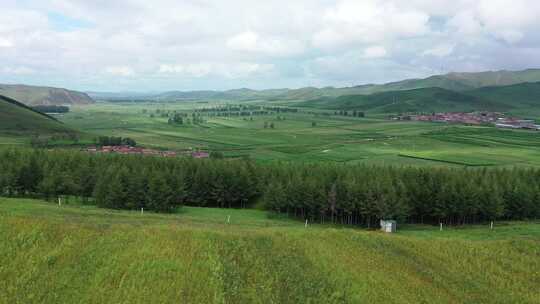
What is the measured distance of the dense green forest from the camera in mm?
75875

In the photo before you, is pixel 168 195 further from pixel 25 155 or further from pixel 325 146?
pixel 325 146

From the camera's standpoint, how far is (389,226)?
68.9m

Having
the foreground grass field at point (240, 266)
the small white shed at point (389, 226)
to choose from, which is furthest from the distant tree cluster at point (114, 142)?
the foreground grass field at point (240, 266)

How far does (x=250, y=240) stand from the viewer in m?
44.5

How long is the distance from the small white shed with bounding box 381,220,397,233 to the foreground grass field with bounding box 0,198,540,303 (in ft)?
61.8

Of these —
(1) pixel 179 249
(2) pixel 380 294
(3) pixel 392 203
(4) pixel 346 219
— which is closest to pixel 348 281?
(2) pixel 380 294

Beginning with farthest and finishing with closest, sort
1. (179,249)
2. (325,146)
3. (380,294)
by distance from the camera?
1. (325,146)
2. (179,249)
3. (380,294)

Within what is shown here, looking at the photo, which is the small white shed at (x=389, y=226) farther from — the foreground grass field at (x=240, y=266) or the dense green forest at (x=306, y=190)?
the foreground grass field at (x=240, y=266)

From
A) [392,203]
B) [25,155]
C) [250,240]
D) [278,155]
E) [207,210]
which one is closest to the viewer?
[250,240]

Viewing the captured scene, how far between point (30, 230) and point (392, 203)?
53.1m

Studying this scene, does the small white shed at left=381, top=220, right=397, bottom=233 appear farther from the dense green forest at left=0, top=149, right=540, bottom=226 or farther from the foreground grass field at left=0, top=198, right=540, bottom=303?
the foreground grass field at left=0, top=198, right=540, bottom=303

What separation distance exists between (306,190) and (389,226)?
15.9 m

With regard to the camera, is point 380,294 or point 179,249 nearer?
point 380,294

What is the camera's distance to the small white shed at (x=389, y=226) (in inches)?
2707
